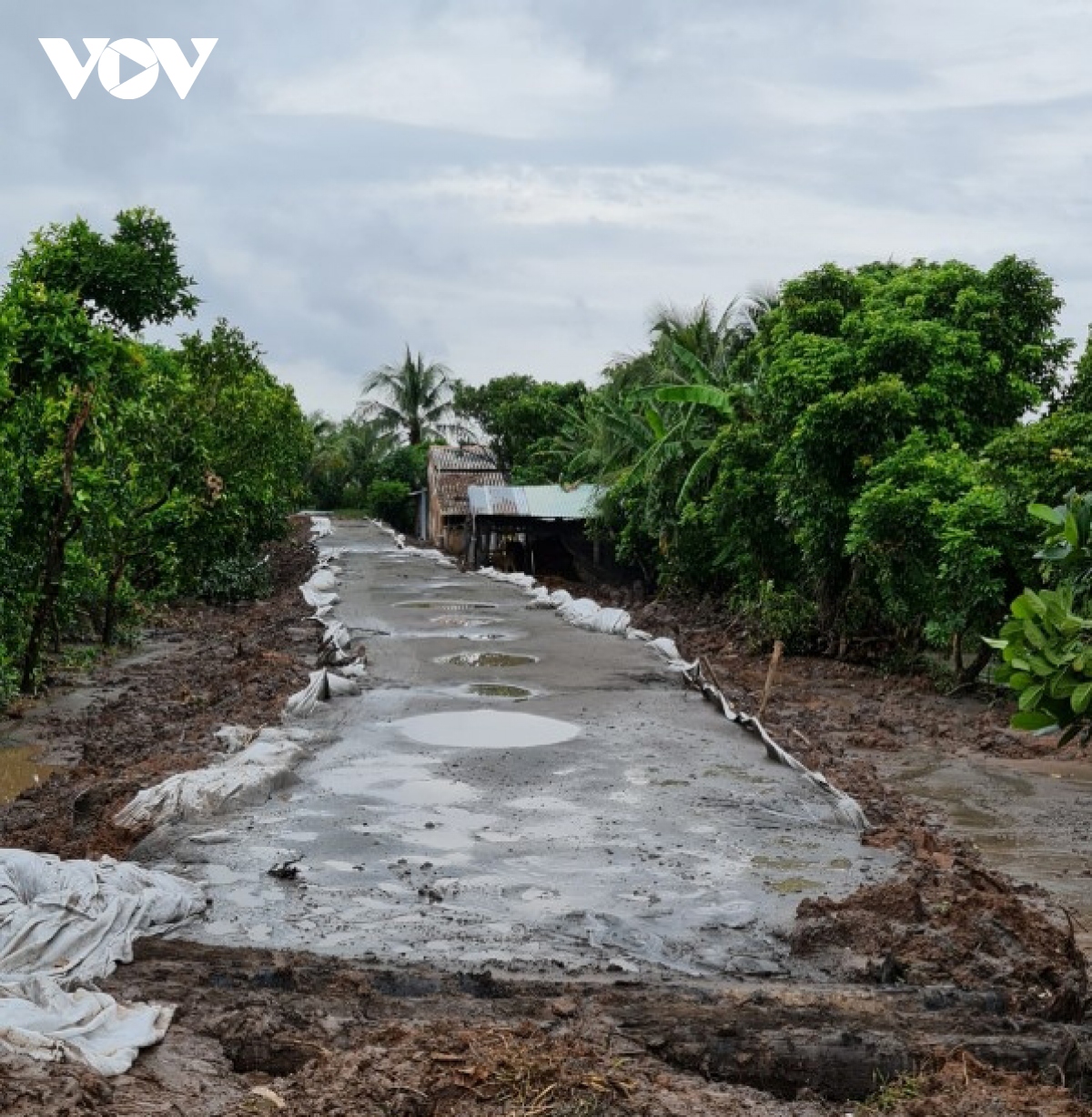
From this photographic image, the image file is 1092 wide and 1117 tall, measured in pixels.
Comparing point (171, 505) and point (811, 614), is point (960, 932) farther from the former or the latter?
point (171, 505)

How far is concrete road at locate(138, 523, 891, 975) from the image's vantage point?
7.76 m

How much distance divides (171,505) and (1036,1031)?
58.1 feet

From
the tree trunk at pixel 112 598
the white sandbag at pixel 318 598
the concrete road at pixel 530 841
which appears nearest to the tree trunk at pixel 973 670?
the concrete road at pixel 530 841

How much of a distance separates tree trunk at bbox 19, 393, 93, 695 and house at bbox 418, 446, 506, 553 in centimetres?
3225

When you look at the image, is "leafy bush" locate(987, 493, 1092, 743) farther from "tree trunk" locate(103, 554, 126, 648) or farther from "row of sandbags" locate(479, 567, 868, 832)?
"tree trunk" locate(103, 554, 126, 648)

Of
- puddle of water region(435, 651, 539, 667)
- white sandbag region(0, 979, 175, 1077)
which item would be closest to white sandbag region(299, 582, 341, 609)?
puddle of water region(435, 651, 539, 667)

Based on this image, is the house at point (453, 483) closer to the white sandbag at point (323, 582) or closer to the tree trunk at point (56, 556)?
the white sandbag at point (323, 582)

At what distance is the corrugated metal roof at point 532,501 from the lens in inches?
1475

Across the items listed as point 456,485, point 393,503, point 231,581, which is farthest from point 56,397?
point 393,503

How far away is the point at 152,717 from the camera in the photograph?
16172mm

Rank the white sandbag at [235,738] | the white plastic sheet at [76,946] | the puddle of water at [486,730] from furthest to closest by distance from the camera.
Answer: the puddle of water at [486,730] < the white sandbag at [235,738] < the white plastic sheet at [76,946]

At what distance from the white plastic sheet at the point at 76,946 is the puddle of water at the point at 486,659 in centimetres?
1116

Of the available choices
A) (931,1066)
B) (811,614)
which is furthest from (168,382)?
(931,1066)

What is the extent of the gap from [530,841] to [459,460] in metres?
44.7
